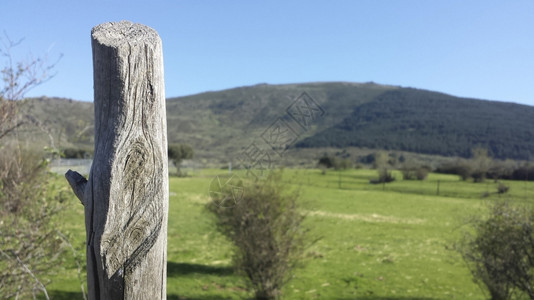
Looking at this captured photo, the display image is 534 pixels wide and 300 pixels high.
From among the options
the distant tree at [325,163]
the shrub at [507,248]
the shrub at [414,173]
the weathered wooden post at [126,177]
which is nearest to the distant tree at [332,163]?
the distant tree at [325,163]

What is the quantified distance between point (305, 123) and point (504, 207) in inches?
241

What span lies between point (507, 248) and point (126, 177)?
8503mm

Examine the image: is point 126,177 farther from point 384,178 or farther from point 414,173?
point 414,173

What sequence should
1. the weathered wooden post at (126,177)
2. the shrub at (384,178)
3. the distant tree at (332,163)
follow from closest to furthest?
1. the weathered wooden post at (126,177)
2. the shrub at (384,178)
3. the distant tree at (332,163)

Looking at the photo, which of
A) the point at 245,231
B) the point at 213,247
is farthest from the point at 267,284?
the point at 213,247

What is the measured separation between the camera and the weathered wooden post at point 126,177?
5.38ft

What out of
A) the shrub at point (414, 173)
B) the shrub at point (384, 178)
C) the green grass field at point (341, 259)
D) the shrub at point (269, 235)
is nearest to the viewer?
the shrub at point (269, 235)

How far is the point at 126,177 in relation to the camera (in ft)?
5.46

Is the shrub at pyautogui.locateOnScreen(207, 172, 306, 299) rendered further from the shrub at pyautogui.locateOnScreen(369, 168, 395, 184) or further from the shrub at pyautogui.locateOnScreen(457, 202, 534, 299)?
the shrub at pyautogui.locateOnScreen(369, 168, 395, 184)

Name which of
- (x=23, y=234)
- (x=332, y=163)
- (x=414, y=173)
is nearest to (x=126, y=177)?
(x=23, y=234)

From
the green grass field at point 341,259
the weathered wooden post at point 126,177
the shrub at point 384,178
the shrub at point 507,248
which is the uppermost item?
the weathered wooden post at point 126,177

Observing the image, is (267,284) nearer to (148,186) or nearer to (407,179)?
(148,186)

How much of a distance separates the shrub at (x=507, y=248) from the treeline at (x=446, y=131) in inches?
4929

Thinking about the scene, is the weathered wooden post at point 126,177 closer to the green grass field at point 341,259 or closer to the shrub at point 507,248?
the green grass field at point 341,259
